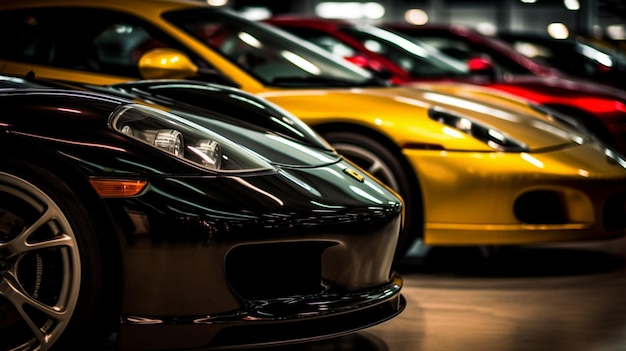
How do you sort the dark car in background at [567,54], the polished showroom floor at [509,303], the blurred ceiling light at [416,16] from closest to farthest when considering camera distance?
1. the polished showroom floor at [509,303]
2. the dark car in background at [567,54]
3. the blurred ceiling light at [416,16]

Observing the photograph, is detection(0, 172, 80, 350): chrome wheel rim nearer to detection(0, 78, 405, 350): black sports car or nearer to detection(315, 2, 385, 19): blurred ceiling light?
detection(0, 78, 405, 350): black sports car

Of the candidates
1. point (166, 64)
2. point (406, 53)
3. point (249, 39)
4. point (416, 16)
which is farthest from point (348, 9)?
point (166, 64)

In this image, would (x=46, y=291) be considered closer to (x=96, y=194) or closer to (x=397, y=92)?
(x=96, y=194)

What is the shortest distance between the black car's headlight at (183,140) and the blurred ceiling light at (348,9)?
121 ft

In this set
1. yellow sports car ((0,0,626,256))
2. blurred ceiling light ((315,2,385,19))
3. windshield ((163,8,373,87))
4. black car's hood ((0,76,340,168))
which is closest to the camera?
black car's hood ((0,76,340,168))

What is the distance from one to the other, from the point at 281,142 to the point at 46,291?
1082 millimetres

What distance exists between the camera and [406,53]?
809cm

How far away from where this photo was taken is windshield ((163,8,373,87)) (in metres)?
6.16

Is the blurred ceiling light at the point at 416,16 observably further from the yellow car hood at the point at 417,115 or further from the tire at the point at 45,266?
the tire at the point at 45,266

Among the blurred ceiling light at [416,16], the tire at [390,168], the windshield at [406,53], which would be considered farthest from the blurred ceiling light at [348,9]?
the tire at [390,168]

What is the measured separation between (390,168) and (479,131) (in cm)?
45

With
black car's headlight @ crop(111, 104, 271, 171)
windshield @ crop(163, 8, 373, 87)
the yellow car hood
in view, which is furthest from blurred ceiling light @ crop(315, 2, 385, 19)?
black car's headlight @ crop(111, 104, 271, 171)

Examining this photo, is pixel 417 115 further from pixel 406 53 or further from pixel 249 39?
pixel 406 53

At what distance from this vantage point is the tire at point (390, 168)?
215 inches
